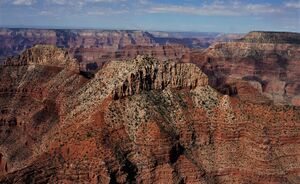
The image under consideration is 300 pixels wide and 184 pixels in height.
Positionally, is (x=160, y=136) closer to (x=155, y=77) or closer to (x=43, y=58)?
(x=155, y=77)

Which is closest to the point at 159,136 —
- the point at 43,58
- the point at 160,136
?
the point at 160,136

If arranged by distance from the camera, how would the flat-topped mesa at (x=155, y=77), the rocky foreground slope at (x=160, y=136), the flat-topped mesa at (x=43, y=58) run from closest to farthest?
the rocky foreground slope at (x=160, y=136)
the flat-topped mesa at (x=155, y=77)
the flat-topped mesa at (x=43, y=58)

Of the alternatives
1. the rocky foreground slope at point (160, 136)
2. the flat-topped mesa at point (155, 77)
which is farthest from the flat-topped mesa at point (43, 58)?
the flat-topped mesa at point (155, 77)

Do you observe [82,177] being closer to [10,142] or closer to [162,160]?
[162,160]

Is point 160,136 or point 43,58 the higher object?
point 43,58

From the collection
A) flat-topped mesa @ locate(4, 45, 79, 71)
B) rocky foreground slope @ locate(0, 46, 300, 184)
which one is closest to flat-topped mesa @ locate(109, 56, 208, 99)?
rocky foreground slope @ locate(0, 46, 300, 184)

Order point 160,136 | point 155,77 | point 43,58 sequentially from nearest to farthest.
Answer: point 160,136
point 155,77
point 43,58

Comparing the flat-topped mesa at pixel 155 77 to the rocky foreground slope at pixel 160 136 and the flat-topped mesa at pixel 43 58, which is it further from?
the flat-topped mesa at pixel 43 58
